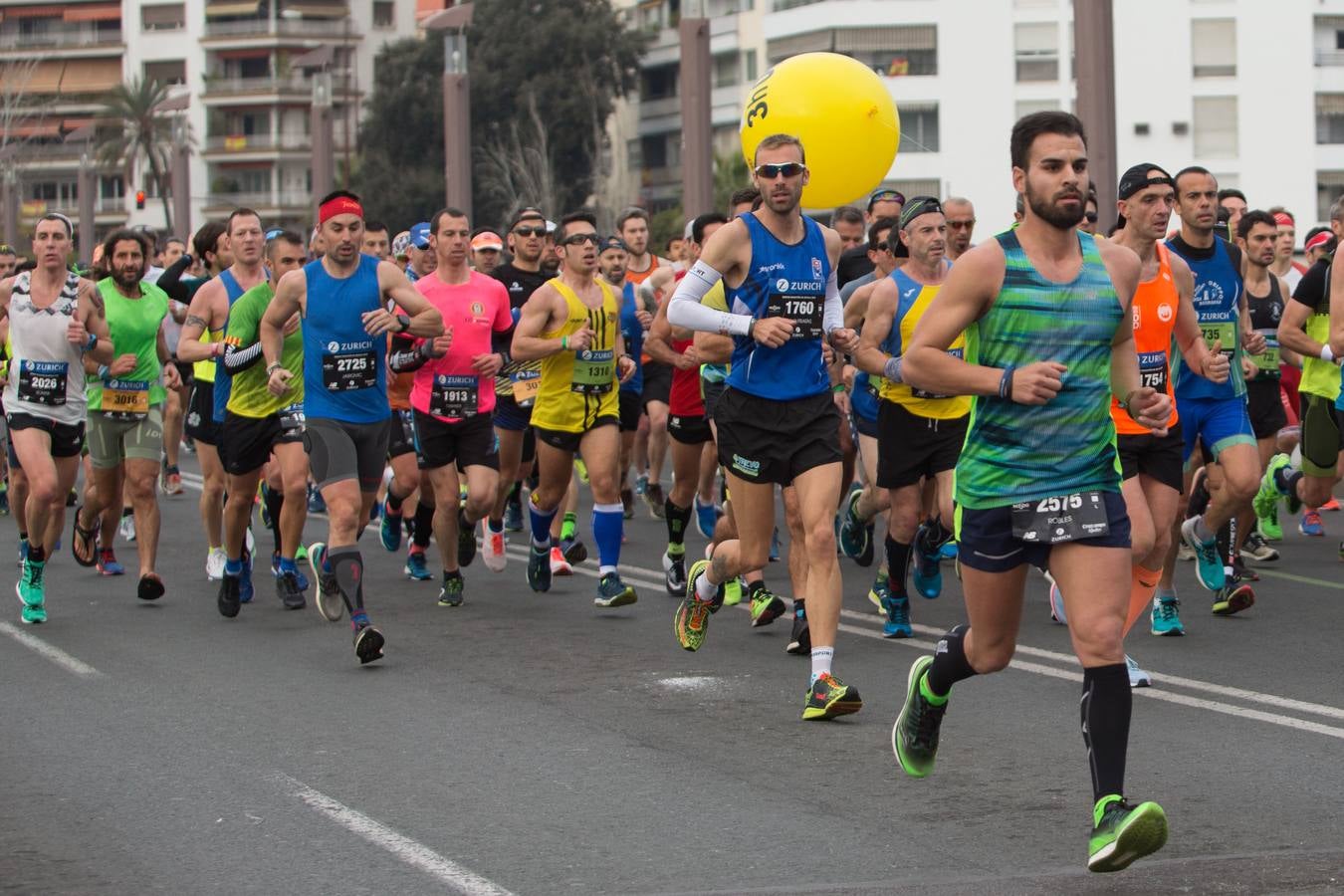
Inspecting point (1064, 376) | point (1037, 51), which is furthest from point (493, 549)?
point (1037, 51)

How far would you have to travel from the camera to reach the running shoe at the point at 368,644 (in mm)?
9898

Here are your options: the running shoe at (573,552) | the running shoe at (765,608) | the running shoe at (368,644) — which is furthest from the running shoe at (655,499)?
the running shoe at (368,644)

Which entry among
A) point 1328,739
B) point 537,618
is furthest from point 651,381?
point 1328,739

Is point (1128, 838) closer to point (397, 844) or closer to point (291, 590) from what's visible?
point (397, 844)

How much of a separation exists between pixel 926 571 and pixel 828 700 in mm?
3717

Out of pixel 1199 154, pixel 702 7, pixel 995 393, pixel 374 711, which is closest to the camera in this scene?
pixel 995 393

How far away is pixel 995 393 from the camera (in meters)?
6.19

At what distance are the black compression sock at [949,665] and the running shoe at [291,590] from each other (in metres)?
6.09

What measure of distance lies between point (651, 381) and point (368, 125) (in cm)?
7114

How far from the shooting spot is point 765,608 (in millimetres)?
10945

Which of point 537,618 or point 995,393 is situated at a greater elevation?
point 995,393

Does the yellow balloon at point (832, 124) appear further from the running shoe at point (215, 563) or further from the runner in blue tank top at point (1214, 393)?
the running shoe at point (215, 563)

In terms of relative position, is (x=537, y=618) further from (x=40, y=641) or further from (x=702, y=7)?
(x=702, y=7)

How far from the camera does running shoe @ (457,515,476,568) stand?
12998 millimetres
